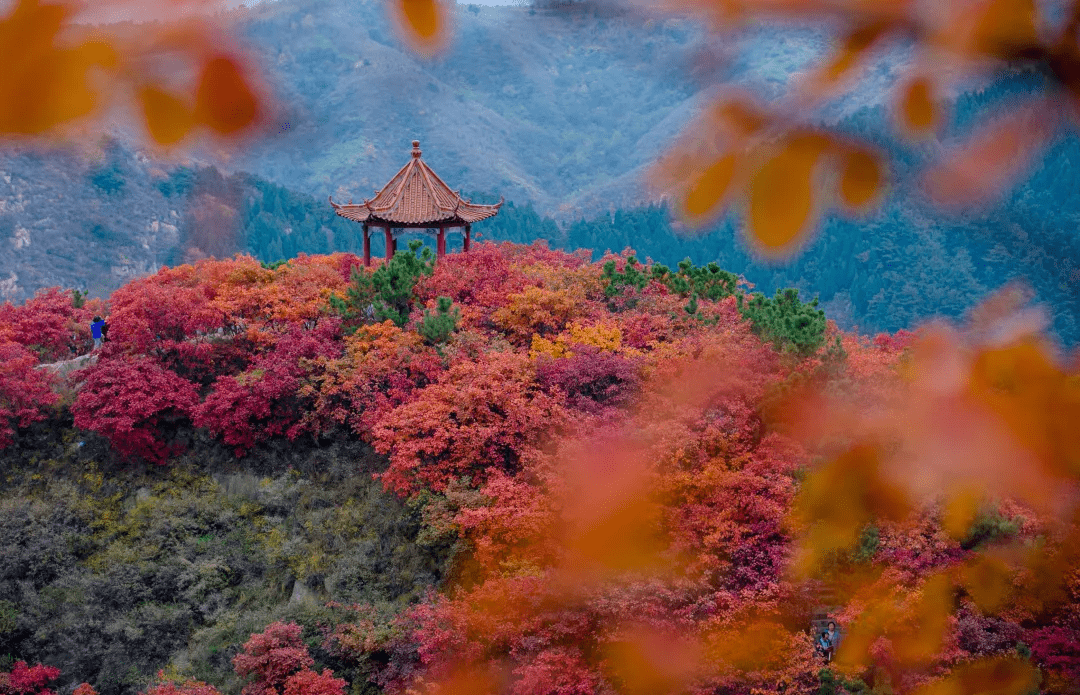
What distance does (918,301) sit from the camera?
1928 cm

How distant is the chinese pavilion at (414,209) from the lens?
49.2 feet

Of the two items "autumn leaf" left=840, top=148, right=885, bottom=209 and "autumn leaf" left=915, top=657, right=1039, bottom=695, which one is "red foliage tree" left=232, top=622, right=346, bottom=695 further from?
"autumn leaf" left=840, top=148, right=885, bottom=209

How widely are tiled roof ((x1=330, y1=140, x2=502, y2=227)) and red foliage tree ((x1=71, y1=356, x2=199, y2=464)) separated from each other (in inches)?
198

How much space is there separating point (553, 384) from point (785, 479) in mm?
2992

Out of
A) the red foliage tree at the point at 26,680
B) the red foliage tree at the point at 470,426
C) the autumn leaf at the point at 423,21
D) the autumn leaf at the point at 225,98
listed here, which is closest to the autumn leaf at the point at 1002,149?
the autumn leaf at the point at 423,21

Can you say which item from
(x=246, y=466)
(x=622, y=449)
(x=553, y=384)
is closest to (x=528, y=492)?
(x=622, y=449)

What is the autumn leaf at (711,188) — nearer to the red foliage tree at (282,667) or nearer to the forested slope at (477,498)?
the forested slope at (477,498)

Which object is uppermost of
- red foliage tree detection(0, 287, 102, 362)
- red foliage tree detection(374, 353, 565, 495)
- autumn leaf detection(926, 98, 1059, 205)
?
red foliage tree detection(0, 287, 102, 362)

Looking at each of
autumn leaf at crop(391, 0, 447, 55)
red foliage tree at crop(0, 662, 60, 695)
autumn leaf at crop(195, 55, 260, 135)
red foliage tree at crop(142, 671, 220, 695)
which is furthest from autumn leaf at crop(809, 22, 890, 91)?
red foliage tree at crop(0, 662, 60, 695)

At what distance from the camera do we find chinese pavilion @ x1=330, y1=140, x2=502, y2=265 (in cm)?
1501

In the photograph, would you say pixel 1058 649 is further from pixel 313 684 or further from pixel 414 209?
pixel 414 209

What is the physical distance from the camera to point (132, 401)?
35.5 ft

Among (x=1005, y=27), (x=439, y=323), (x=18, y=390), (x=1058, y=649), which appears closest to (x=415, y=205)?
(x=439, y=323)

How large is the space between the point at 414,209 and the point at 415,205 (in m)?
0.12
